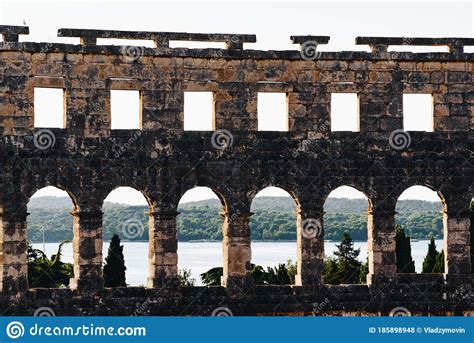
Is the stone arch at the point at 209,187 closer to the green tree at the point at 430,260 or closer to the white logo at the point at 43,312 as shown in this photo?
the white logo at the point at 43,312

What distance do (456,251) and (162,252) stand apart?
7774 millimetres

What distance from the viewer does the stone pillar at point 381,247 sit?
112 feet

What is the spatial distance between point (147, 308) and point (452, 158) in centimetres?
901

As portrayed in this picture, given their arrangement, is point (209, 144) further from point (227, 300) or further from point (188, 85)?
point (227, 300)

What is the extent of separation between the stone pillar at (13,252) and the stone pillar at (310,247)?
22.9 ft

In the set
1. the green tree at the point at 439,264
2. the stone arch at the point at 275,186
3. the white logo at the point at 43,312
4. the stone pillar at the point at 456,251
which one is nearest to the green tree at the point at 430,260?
the green tree at the point at 439,264

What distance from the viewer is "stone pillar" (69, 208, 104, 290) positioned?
107 ft

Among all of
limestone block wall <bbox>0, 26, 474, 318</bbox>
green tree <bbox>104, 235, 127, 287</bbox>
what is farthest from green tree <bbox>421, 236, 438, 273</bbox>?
green tree <bbox>104, 235, 127, 287</bbox>

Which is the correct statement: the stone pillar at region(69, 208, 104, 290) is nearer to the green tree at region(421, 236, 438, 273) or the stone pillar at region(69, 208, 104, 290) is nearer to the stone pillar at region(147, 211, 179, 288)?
the stone pillar at region(147, 211, 179, 288)

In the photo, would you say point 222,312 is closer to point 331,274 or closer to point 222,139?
point 222,139

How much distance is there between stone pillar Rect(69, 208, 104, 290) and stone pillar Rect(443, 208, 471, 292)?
9.09m

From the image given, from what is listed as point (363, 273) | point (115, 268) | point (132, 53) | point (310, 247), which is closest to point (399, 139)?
point (310, 247)

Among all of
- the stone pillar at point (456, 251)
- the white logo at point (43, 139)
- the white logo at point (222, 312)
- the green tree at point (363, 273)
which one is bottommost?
the white logo at point (222, 312)
